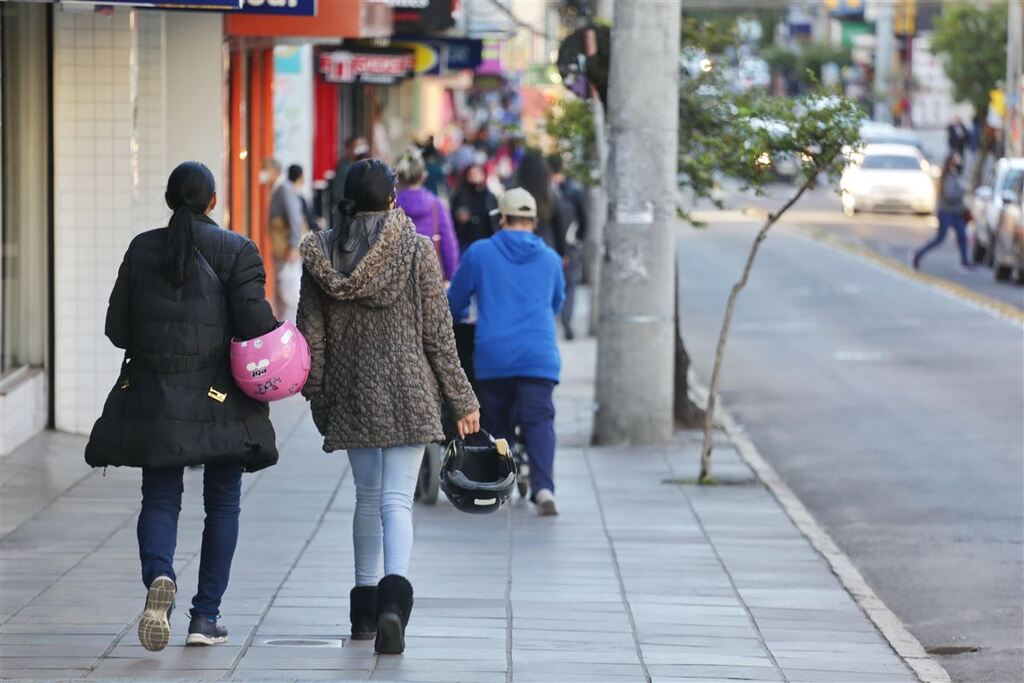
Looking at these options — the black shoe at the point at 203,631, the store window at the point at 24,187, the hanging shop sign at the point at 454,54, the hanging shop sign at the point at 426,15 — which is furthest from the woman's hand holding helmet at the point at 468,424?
the hanging shop sign at the point at 454,54

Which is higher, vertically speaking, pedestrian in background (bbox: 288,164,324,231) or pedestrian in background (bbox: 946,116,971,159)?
pedestrian in background (bbox: 946,116,971,159)

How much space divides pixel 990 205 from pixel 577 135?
568 inches

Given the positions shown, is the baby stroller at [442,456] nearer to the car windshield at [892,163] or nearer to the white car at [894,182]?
the white car at [894,182]

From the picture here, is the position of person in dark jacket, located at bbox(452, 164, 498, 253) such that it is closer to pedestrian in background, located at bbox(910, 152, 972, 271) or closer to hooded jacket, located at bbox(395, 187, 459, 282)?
hooded jacket, located at bbox(395, 187, 459, 282)

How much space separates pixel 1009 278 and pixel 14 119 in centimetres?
1972

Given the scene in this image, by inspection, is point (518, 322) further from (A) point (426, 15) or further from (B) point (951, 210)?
(B) point (951, 210)

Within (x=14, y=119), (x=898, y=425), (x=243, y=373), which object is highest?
(x=14, y=119)

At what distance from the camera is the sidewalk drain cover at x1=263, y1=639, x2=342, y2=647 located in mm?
7434

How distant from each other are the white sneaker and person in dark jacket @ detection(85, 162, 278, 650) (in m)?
3.61

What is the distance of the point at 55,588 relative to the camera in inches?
332

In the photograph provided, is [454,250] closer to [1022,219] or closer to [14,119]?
[14,119]

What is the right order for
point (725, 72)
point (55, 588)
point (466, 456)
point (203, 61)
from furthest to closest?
point (725, 72), point (203, 61), point (55, 588), point (466, 456)

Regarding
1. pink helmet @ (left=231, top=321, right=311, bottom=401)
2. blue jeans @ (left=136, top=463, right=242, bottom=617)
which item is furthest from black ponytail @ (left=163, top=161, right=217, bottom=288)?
blue jeans @ (left=136, top=463, right=242, bottom=617)

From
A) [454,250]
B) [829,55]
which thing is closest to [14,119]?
[454,250]
